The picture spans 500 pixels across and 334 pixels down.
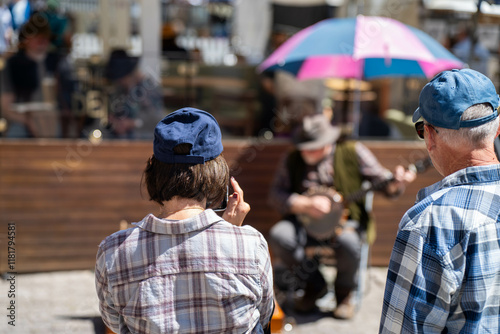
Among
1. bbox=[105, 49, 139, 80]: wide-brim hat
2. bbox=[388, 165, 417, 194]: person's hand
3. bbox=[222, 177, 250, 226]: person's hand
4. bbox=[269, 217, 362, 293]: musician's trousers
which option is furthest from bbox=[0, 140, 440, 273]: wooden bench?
bbox=[222, 177, 250, 226]: person's hand

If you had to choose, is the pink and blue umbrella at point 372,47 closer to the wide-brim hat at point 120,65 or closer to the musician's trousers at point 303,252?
the musician's trousers at point 303,252

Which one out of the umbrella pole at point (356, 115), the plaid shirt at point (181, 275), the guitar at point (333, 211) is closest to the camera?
the plaid shirt at point (181, 275)

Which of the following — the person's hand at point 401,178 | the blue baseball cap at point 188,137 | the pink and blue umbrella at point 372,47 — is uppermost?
the pink and blue umbrella at point 372,47

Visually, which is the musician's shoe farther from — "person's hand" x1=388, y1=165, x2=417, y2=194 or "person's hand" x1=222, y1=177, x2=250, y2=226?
"person's hand" x1=222, y1=177, x2=250, y2=226

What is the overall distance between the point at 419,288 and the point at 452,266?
109 mm

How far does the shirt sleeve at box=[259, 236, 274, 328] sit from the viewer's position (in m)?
1.68

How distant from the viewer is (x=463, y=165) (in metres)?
1.57

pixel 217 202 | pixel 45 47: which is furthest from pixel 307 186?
pixel 45 47

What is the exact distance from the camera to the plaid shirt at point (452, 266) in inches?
56.9

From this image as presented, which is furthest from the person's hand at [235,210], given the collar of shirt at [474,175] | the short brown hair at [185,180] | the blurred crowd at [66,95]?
the blurred crowd at [66,95]

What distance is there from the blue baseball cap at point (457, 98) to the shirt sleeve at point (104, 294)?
3.61 feet

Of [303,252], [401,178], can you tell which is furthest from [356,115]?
[303,252]

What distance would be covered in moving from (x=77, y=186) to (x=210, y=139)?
338 centimetres

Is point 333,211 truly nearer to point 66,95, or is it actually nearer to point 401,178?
point 401,178
